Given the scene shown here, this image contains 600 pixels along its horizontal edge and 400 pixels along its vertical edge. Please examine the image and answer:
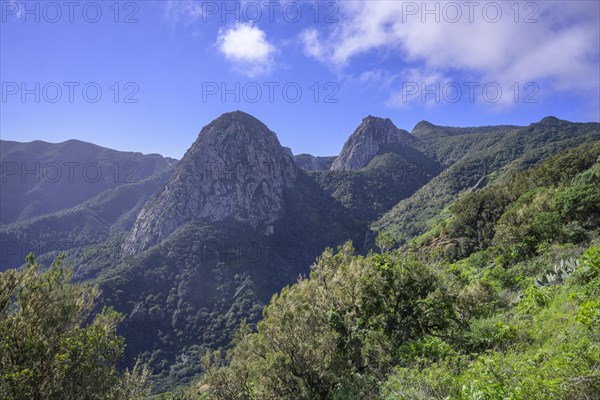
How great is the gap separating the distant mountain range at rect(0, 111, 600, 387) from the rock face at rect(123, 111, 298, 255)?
1.52 ft

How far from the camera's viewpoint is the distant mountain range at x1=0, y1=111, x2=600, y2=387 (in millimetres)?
93312

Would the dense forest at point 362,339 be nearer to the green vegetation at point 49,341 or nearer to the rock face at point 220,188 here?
the green vegetation at point 49,341

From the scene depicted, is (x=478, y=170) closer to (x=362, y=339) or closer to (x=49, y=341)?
(x=362, y=339)

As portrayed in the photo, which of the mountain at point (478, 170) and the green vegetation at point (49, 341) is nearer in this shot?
the green vegetation at point (49, 341)

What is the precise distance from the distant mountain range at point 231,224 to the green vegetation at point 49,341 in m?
77.1

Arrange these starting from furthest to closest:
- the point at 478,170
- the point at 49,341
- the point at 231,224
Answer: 1. the point at 231,224
2. the point at 478,170
3. the point at 49,341

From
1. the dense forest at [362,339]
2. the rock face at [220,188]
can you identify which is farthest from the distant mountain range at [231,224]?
the dense forest at [362,339]

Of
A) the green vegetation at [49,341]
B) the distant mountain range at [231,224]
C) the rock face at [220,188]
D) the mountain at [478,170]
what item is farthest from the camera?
the rock face at [220,188]

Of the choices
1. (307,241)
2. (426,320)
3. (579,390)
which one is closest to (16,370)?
(579,390)

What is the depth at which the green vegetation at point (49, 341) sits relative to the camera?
20.7ft

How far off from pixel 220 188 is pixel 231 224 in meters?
16.1

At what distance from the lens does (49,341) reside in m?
6.80

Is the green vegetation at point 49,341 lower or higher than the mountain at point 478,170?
lower

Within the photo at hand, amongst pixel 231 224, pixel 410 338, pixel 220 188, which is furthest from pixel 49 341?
pixel 220 188
